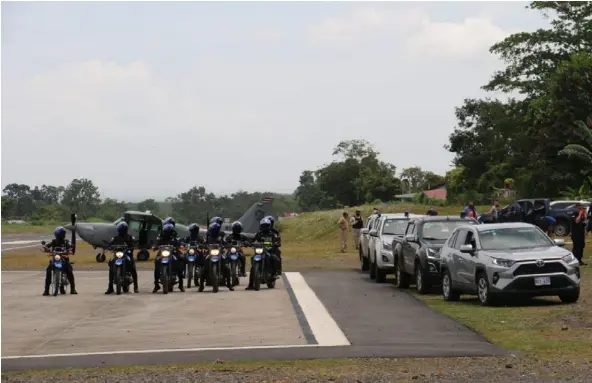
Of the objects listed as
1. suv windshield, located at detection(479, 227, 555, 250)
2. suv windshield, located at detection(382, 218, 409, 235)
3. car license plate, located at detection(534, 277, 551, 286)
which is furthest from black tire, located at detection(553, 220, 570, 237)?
car license plate, located at detection(534, 277, 551, 286)

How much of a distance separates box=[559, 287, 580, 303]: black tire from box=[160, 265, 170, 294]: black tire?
957 centimetres

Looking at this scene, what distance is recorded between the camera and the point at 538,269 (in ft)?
63.7

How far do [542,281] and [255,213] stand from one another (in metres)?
36.0

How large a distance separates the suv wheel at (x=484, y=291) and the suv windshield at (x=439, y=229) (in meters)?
4.42

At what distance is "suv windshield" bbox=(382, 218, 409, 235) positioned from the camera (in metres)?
29.9

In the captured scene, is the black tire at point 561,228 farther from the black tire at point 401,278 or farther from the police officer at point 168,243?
the police officer at point 168,243

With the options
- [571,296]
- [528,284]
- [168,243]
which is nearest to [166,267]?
[168,243]

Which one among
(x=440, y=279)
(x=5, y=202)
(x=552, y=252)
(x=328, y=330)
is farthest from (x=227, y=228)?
(x=5, y=202)

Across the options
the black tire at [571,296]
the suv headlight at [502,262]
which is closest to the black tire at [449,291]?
the suv headlight at [502,262]

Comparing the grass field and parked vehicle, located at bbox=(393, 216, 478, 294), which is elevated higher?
parked vehicle, located at bbox=(393, 216, 478, 294)

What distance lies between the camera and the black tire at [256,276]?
84.5ft

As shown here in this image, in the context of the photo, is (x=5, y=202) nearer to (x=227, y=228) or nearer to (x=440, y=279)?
(x=227, y=228)

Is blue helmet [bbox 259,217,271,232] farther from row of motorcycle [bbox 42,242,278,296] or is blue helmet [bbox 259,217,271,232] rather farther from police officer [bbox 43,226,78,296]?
police officer [bbox 43,226,78,296]

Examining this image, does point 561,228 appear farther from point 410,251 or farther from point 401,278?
point 410,251
